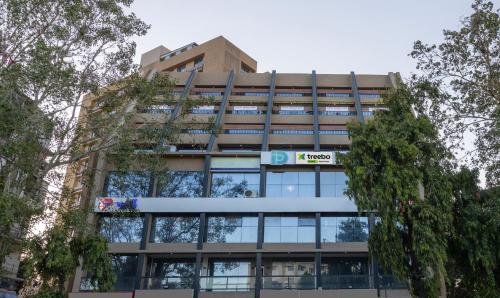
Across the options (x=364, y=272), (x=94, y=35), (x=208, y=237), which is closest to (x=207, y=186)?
(x=208, y=237)

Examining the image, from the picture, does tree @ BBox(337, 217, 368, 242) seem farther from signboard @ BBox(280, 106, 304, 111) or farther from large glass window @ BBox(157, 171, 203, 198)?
signboard @ BBox(280, 106, 304, 111)

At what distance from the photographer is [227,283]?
28562 mm

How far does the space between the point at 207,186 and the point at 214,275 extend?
240 inches

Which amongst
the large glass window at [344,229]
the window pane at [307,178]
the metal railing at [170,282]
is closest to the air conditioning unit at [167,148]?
the metal railing at [170,282]

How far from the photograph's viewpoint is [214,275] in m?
30.6

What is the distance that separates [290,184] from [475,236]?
1544 cm

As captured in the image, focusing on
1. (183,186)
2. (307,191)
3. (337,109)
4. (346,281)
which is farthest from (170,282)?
(337,109)

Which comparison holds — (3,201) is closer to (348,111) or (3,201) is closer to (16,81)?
(16,81)

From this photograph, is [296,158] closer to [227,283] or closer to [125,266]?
[227,283]

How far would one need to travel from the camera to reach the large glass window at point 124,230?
3016cm

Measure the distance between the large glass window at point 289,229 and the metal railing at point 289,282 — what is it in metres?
2.48

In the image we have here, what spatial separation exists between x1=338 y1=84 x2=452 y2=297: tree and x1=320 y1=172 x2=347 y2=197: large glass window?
12.8 meters

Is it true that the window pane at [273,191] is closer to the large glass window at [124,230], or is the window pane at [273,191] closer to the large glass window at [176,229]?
the large glass window at [176,229]

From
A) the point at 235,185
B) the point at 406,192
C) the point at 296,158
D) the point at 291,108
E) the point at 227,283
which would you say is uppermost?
the point at 291,108
